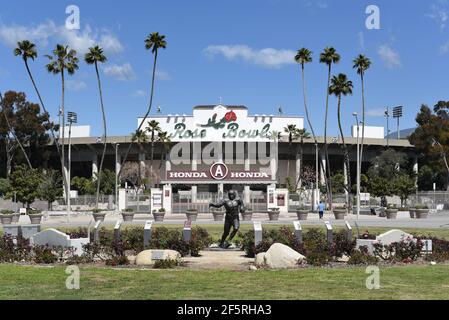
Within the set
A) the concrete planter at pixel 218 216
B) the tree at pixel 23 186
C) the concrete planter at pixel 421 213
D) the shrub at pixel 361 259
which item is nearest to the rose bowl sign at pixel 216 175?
the tree at pixel 23 186

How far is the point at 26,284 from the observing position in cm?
1126

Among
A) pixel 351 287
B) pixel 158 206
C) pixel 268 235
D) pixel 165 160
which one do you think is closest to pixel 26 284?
pixel 351 287

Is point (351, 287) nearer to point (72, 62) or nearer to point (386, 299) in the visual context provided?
point (386, 299)

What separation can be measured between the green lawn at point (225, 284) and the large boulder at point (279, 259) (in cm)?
94

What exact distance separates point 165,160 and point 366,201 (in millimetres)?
40343

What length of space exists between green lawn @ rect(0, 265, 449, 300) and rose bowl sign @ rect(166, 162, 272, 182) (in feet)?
157

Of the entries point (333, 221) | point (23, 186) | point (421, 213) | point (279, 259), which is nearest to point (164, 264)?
point (279, 259)

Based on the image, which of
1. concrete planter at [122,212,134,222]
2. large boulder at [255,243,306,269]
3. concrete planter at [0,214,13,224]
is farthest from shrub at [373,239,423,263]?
concrete planter at [0,214,13,224]

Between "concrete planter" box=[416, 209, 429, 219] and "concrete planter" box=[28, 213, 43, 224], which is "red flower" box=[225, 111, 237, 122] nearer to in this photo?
"concrete planter" box=[416, 209, 429, 219]

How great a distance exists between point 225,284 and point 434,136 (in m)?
80.7

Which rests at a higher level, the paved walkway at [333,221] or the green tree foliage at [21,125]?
the green tree foliage at [21,125]

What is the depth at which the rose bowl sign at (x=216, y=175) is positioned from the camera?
6181cm

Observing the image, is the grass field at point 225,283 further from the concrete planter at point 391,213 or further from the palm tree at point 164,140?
the palm tree at point 164,140

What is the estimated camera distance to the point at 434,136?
3327 inches
